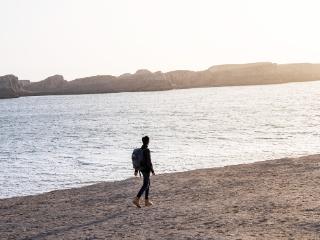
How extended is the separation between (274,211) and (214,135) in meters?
42.0

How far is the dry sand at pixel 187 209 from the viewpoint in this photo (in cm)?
1479

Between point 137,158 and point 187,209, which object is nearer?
point 137,158

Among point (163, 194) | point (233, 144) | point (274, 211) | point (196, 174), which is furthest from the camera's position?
point (233, 144)

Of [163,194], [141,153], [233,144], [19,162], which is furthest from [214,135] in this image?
[141,153]

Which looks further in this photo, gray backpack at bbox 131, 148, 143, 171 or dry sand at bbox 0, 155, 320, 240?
gray backpack at bbox 131, 148, 143, 171

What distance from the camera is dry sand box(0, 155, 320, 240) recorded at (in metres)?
14.8

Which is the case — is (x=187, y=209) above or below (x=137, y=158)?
below

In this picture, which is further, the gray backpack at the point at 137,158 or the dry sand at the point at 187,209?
the gray backpack at the point at 137,158

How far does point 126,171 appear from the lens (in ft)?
110

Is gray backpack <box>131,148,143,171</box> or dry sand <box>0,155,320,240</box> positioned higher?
gray backpack <box>131,148,143,171</box>

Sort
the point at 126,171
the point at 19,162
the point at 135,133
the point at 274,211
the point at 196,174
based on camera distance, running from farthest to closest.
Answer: the point at 135,133 < the point at 19,162 < the point at 126,171 < the point at 196,174 < the point at 274,211

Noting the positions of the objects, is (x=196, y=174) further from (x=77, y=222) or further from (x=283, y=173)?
(x=77, y=222)

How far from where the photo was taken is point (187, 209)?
698 inches

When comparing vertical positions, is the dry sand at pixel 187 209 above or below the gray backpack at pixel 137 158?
below
